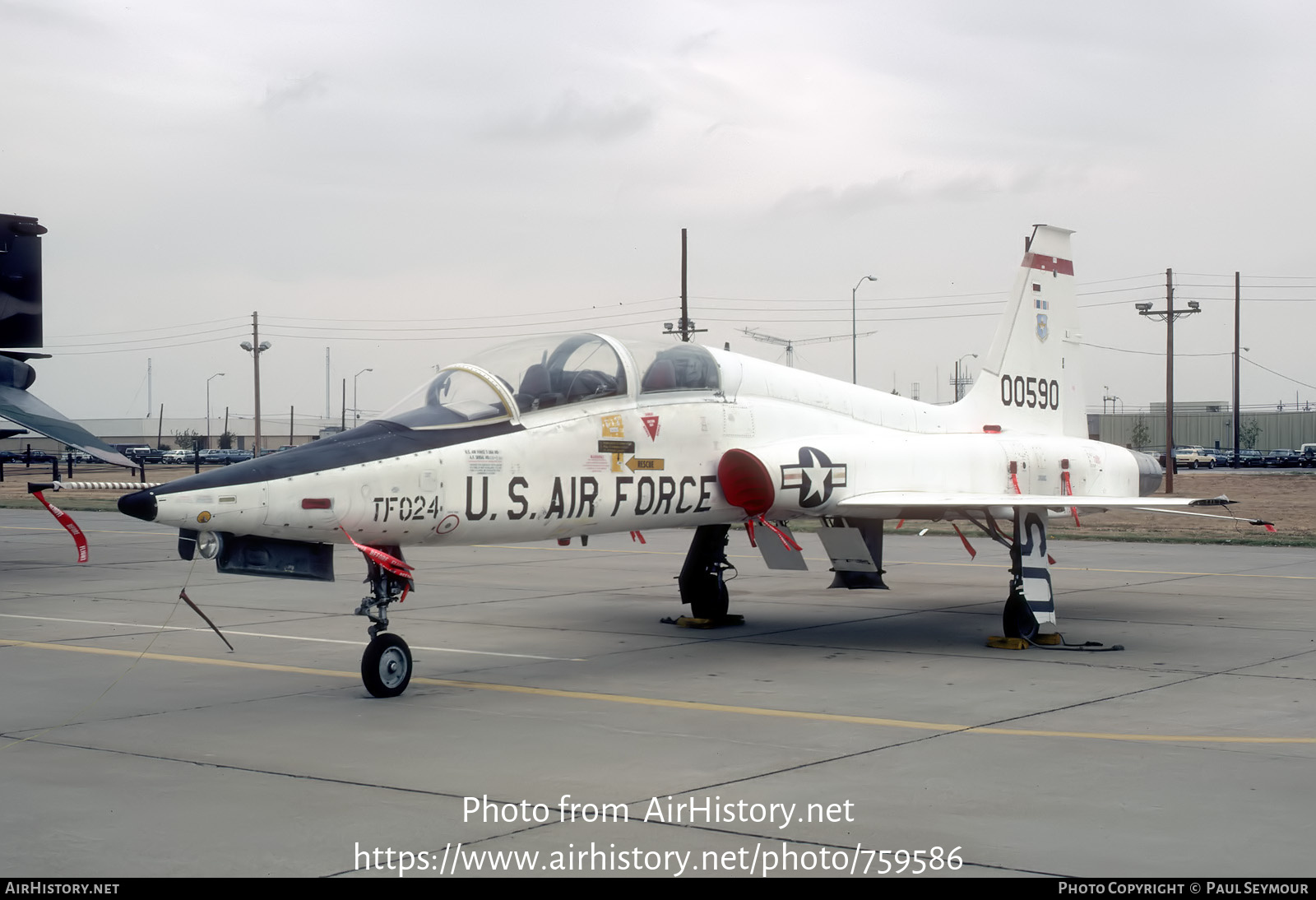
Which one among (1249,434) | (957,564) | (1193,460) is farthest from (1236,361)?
(957,564)

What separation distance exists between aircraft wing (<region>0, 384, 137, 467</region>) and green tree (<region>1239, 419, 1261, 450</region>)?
5116 inches

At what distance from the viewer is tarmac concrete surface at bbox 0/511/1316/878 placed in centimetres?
535

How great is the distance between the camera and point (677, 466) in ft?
36.3

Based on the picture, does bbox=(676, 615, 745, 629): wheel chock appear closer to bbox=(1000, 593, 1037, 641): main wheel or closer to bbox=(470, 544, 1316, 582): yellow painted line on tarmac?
bbox=(1000, 593, 1037, 641): main wheel

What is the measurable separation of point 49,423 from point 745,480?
8.53 meters

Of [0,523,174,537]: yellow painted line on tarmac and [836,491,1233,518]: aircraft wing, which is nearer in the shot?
[836,491,1233,518]: aircraft wing

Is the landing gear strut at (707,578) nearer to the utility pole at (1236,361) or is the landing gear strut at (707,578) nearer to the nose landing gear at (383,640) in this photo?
the nose landing gear at (383,640)

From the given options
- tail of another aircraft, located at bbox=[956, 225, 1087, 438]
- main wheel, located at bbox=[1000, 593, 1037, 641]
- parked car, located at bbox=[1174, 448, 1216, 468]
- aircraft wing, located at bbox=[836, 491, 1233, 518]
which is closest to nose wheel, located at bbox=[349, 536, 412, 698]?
aircraft wing, located at bbox=[836, 491, 1233, 518]

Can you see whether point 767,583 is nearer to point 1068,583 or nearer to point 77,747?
point 1068,583

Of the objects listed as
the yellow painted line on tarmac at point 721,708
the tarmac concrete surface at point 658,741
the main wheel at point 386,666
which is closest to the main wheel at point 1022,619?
the tarmac concrete surface at point 658,741

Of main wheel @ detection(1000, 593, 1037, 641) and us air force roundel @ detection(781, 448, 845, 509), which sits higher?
us air force roundel @ detection(781, 448, 845, 509)

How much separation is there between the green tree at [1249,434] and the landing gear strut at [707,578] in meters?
128
